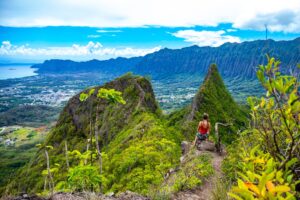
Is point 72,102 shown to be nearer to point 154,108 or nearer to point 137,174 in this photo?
point 154,108

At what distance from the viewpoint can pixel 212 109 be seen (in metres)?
52.2

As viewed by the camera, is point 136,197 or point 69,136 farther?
point 69,136

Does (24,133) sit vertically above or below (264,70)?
below

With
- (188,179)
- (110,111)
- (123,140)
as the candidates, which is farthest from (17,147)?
(188,179)

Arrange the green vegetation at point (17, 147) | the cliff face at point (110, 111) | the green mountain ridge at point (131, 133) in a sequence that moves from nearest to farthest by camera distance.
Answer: the green mountain ridge at point (131, 133) < the cliff face at point (110, 111) < the green vegetation at point (17, 147)

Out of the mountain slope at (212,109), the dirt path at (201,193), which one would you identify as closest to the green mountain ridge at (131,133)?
the mountain slope at (212,109)

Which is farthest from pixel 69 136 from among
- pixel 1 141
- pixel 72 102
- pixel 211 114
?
pixel 1 141

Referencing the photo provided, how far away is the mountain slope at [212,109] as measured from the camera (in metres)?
45.5

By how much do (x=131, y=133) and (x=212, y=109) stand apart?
22149mm

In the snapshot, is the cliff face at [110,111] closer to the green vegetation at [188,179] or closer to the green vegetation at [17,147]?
the green vegetation at [188,179]

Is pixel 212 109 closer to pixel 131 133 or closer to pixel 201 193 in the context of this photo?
pixel 131 133

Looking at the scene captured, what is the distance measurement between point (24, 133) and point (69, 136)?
13788cm

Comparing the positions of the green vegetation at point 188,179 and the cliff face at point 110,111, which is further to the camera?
the cliff face at point 110,111

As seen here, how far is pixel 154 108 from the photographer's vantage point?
44.7 meters
